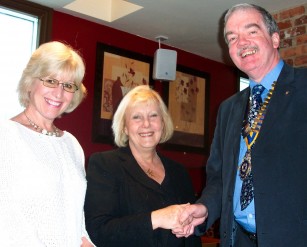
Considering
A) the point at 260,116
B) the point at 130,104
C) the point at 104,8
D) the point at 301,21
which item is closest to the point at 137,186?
the point at 130,104

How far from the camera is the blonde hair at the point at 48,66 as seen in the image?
1965mm

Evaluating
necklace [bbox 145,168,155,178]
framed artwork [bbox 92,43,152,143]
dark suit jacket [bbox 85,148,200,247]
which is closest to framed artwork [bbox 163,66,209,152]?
framed artwork [bbox 92,43,152,143]

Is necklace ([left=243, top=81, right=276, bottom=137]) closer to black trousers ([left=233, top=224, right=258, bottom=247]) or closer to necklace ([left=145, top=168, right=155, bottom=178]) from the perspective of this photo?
black trousers ([left=233, top=224, right=258, bottom=247])

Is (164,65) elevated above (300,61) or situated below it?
above

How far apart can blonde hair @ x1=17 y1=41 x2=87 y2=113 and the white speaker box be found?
2.59m

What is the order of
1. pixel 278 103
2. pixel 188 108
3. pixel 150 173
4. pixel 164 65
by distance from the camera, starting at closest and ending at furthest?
pixel 278 103 < pixel 150 173 < pixel 164 65 < pixel 188 108

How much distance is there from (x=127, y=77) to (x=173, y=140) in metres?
1.10

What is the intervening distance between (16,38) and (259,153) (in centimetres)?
316

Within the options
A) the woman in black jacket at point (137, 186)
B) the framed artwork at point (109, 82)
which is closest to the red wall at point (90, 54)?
the framed artwork at point (109, 82)

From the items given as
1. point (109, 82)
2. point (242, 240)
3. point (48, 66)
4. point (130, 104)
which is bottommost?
point (242, 240)

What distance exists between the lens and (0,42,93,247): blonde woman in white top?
1.68 metres

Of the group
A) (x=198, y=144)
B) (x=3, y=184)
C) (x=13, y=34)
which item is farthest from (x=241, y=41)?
(x=198, y=144)

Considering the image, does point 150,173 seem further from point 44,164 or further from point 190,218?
point 44,164

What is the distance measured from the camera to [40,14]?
4.05 m
